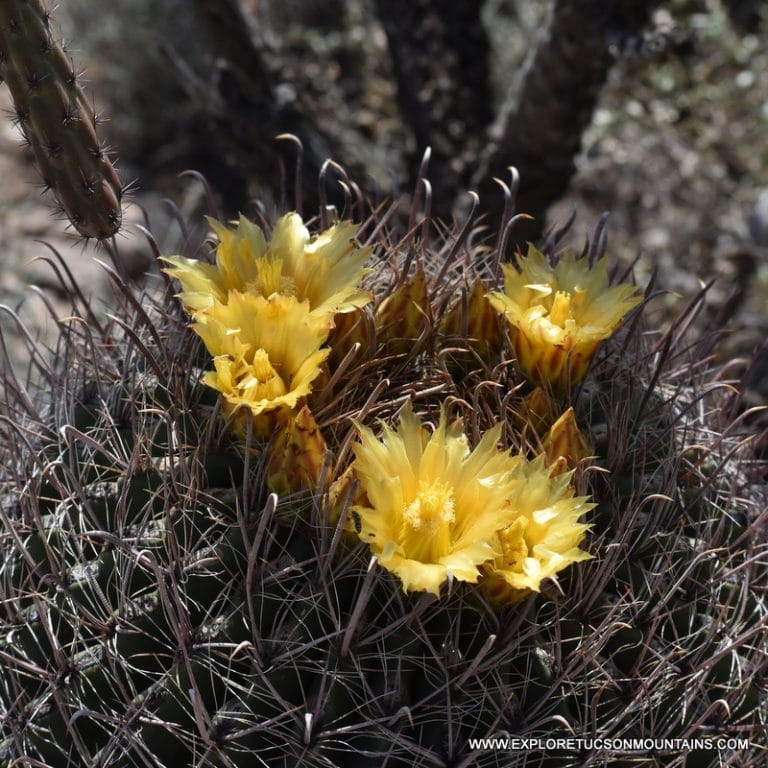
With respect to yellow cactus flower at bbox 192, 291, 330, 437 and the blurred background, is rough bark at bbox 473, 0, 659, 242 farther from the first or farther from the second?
yellow cactus flower at bbox 192, 291, 330, 437

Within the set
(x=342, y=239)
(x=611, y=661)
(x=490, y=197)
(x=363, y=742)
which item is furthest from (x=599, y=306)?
(x=490, y=197)

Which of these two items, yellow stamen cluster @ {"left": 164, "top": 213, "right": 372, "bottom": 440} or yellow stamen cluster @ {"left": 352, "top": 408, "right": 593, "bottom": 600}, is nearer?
yellow stamen cluster @ {"left": 352, "top": 408, "right": 593, "bottom": 600}

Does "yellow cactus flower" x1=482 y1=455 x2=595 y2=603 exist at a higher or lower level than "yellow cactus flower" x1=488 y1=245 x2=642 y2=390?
lower

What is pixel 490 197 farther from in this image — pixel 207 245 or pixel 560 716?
pixel 560 716

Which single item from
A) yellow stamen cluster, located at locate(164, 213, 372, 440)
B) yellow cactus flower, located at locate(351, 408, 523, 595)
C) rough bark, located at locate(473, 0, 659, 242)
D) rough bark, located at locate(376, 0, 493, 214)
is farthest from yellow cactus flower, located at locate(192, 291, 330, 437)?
rough bark, located at locate(376, 0, 493, 214)

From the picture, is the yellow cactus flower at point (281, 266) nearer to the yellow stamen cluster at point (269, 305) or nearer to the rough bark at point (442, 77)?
the yellow stamen cluster at point (269, 305)

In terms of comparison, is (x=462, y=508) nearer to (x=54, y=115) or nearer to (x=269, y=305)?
(x=269, y=305)
